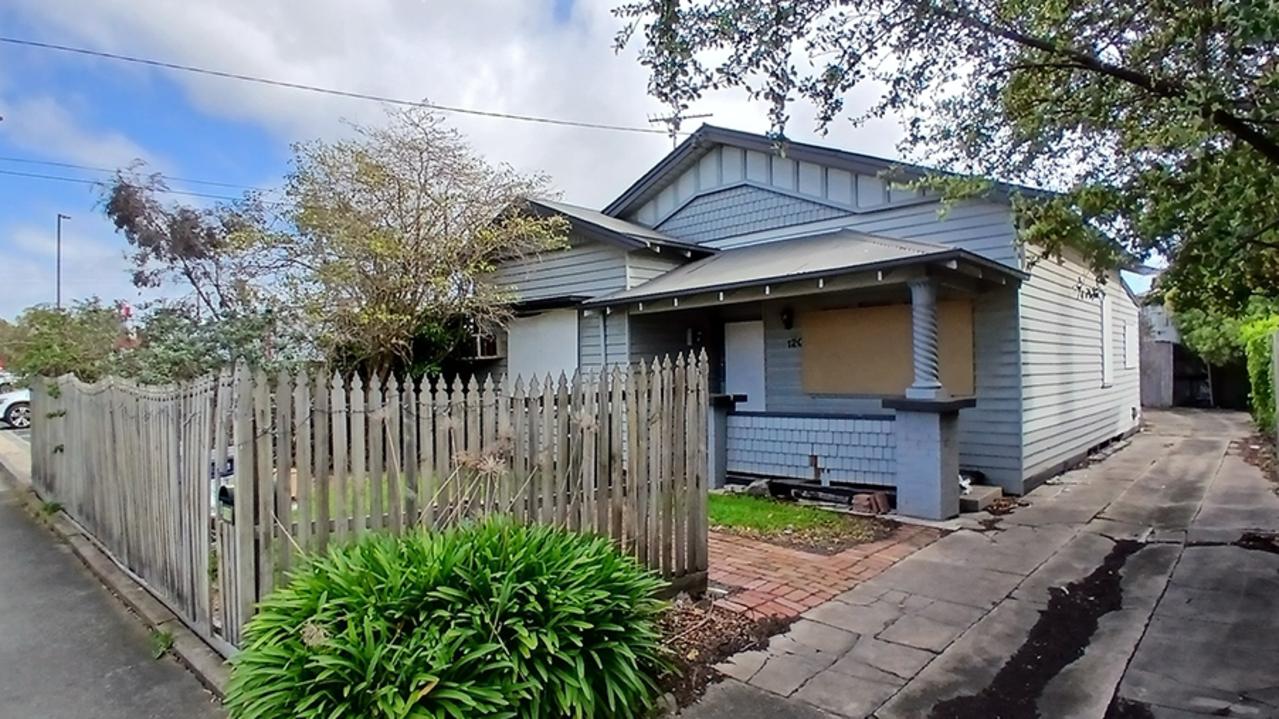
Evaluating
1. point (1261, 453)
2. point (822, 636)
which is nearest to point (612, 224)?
point (822, 636)

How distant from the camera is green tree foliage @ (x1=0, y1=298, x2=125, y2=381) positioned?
9.77 metres

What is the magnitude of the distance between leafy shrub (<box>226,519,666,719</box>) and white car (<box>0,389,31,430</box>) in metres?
25.3

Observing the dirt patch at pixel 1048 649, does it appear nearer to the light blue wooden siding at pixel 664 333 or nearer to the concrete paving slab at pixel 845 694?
the concrete paving slab at pixel 845 694

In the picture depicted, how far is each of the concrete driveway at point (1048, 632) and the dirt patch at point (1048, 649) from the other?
1cm

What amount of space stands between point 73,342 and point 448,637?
1099cm

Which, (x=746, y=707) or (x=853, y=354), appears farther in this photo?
(x=853, y=354)

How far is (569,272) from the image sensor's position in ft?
40.7

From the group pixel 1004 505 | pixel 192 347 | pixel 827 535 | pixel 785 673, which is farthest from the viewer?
pixel 1004 505

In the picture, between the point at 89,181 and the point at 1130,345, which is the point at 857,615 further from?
the point at 89,181

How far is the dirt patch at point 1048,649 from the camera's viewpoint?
3.30 meters

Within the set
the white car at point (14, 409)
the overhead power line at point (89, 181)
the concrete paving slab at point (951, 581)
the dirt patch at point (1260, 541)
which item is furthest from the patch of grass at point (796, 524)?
the white car at point (14, 409)

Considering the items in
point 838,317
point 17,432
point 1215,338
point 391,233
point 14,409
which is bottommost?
point 17,432

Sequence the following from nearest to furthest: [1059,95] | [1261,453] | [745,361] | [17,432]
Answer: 1. [1059,95]
2. [1261,453]
3. [745,361]
4. [17,432]

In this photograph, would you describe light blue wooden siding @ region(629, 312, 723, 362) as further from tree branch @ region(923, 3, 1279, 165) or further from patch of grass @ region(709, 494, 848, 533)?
tree branch @ region(923, 3, 1279, 165)
